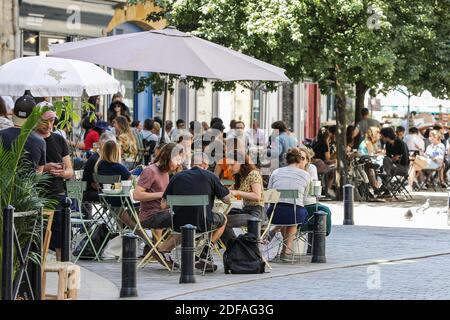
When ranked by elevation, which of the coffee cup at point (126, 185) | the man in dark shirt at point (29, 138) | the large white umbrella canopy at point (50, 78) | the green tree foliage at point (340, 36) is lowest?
the coffee cup at point (126, 185)

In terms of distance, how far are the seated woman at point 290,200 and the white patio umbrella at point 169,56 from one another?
1417 mm

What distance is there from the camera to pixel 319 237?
1623 centimetres

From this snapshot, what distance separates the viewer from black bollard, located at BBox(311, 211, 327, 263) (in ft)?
53.3

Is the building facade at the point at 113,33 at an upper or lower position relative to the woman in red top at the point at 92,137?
upper

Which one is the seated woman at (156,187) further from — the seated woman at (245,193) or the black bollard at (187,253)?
the black bollard at (187,253)

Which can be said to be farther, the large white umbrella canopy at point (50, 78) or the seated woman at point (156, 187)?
the large white umbrella canopy at point (50, 78)

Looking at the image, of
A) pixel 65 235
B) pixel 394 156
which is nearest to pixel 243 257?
pixel 65 235

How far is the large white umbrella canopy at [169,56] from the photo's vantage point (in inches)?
687

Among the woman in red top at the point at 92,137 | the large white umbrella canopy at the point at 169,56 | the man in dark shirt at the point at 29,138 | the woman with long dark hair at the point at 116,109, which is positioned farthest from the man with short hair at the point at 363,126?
the man in dark shirt at the point at 29,138

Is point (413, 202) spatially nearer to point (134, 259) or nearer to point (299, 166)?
point (299, 166)

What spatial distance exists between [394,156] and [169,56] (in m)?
13.0

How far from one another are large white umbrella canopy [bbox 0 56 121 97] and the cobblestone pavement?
16.4 ft

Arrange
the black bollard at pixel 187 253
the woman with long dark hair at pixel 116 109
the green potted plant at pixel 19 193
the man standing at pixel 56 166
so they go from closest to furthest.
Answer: the green potted plant at pixel 19 193 < the black bollard at pixel 187 253 < the man standing at pixel 56 166 < the woman with long dark hair at pixel 116 109

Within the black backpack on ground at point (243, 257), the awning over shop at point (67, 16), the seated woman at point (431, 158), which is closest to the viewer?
the black backpack on ground at point (243, 257)
